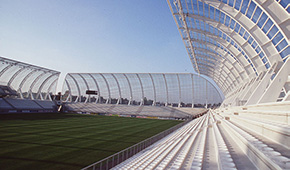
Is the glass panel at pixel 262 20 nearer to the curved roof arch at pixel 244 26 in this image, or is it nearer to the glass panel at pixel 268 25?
the curved roof arch at pixel 244 26

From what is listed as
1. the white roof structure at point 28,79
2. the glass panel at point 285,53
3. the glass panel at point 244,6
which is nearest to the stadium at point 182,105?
the glass panel at point 244,6

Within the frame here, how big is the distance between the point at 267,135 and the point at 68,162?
33.7 ft

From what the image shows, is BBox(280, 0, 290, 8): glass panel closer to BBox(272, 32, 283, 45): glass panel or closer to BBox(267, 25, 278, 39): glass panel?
BBox(267, 25, 278, 39): glass panel

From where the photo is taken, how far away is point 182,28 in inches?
890

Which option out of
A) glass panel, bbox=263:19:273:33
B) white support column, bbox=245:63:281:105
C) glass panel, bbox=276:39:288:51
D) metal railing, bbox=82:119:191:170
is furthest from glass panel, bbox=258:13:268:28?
metal railing, bbox=82:119:191:170

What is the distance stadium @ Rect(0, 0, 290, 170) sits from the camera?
5746 mm

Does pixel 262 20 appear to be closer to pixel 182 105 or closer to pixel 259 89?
pixel 259 89

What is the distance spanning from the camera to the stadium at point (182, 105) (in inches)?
226

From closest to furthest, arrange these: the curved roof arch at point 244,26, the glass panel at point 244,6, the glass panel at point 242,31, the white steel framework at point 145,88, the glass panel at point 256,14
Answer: the curved roof arch at point 244,26 < the glass panel at point 256,14 < the glass panel at point 244,6 < the glass panel at point 242,31 < the white steel framework at point 145,88

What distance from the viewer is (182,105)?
204ft

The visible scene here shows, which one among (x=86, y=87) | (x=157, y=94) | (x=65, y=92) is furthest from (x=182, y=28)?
(x=65, y=92)

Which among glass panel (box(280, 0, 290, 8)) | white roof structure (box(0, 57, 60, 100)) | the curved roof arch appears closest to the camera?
glass panel (box(280, 0, 290, 8))

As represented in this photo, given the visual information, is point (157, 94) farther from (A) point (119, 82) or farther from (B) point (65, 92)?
(B) point (65, 92)

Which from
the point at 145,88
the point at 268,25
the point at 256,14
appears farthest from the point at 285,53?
the point at 145,88
